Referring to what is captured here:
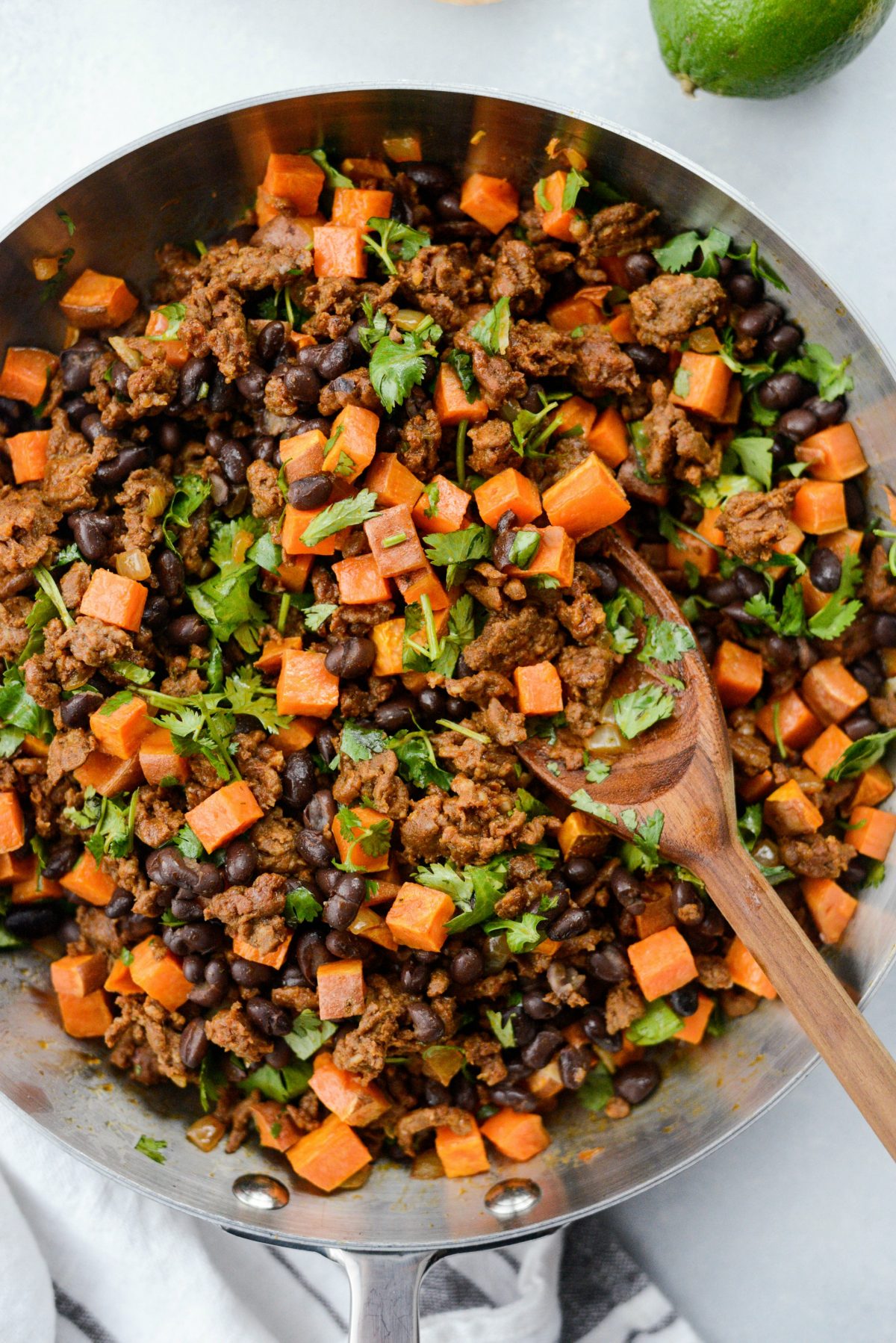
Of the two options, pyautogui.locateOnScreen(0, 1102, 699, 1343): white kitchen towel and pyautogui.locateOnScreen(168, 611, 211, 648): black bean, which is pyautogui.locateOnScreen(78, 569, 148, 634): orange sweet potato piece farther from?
pyautogui.locateOnScreen(0, 1102, 699, 1343): white kitchen towel

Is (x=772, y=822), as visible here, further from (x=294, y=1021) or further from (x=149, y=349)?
(x=149, y=349)

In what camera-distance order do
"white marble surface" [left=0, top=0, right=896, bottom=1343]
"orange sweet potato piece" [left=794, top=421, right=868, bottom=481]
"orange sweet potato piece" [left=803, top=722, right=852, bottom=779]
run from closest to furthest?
"orange sweet potato piece" [left=794, top=421, right=868, bottom=481], "orange sweet potato piece" [left=803, top=722, right=852, bottom=779], "white marble surface" [left=0, top=0, right=896, bottom=1343]

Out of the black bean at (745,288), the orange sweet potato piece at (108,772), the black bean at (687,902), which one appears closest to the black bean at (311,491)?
the orange sweet potato piece at (108,772)

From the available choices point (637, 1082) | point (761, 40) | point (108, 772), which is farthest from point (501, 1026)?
point (761, 40)

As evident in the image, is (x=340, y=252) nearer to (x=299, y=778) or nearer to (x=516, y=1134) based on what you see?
(x=299, y=778)

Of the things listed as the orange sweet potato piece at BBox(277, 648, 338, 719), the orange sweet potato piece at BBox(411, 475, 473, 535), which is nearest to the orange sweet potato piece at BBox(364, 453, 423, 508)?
the orange sweet potato piece at BBox(411, 475, 473, 535)

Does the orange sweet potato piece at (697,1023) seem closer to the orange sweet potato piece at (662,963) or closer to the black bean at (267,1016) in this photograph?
the orange sweet potato piece at (662,963)
